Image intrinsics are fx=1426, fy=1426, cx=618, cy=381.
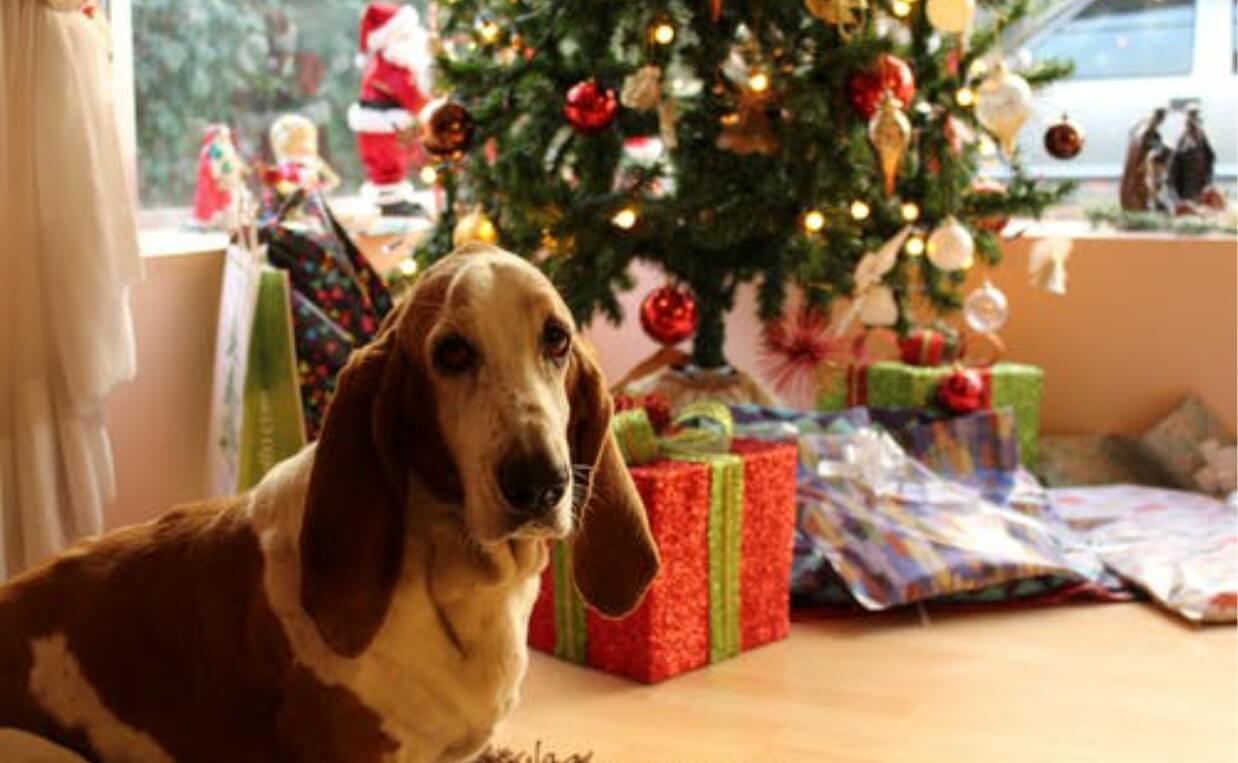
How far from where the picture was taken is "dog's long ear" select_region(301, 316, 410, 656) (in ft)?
3.85

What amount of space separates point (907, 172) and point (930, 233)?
0.47ft

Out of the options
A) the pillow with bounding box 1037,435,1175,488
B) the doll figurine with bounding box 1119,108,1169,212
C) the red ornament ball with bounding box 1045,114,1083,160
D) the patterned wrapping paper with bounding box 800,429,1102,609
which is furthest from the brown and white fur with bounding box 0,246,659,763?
the doll figurine with bounding box 1119,108,1169,212

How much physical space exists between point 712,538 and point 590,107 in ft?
3.11

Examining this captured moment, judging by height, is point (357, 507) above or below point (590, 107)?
below

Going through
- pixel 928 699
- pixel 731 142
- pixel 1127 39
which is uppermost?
pixel 1127 39

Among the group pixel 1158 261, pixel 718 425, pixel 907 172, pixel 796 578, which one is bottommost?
pixel 796 578

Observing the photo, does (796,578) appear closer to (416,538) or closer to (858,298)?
(858,298)

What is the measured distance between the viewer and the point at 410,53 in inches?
139

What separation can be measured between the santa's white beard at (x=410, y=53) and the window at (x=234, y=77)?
0.31 metres

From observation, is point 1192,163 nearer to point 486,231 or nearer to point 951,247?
point 951,247

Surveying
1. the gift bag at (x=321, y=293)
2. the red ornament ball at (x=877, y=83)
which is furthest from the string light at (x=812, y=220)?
the gift bag at (x=321, y=293)

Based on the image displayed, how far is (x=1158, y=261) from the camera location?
3.69 metres

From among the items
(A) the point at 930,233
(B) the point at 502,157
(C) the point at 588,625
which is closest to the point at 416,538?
(C) the point at 588,625

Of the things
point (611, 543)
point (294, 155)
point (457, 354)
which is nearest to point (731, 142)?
point (294, 155)
